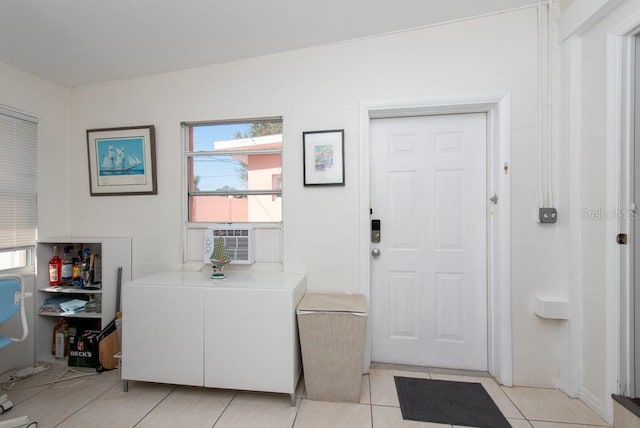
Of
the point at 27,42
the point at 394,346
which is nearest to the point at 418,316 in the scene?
the point at 394,346

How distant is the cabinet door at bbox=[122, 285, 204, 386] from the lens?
1.88 meters

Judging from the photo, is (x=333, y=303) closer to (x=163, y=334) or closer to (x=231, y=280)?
(x=231, y=280)

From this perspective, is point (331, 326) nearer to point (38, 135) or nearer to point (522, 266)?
point (522, 266)

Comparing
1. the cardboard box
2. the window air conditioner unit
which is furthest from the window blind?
the window air conditioner unit

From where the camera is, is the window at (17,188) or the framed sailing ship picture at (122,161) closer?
the window at (17,188)

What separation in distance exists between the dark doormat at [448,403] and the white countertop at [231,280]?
1.06m

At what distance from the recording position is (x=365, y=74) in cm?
218

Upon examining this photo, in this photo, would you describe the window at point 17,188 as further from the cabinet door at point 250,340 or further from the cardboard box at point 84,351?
the cabinet door at point 250,340

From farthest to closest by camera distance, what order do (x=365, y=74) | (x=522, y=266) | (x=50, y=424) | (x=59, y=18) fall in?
(x=365, y=74), (x=522, y=266), (x=59, y=18), (x=50, y=424)

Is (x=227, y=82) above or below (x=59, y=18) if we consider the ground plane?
below

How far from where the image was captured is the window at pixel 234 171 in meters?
2.40

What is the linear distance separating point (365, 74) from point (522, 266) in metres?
1.84

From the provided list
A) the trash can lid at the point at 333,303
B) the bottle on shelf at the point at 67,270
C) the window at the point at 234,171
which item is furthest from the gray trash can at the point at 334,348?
→ the bottle on shelf at the point at 67,270

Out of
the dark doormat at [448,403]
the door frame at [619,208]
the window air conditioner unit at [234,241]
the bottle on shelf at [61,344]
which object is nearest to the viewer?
the door frame at [619,208]
